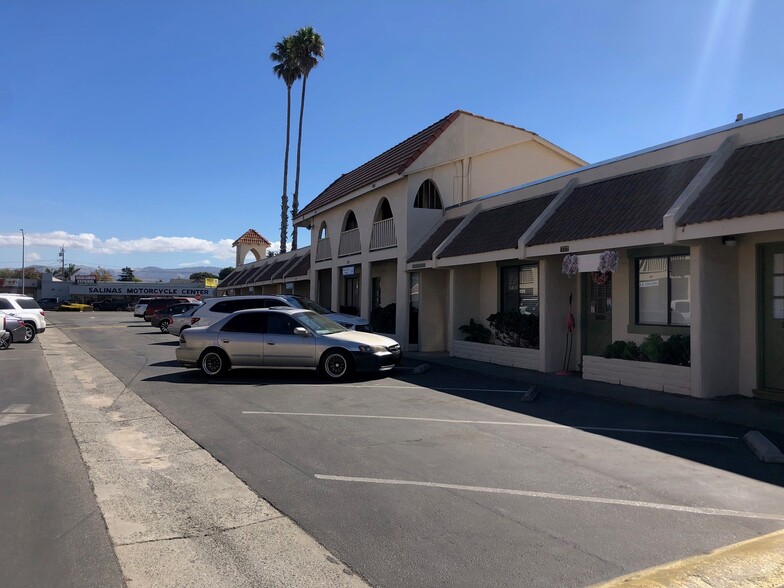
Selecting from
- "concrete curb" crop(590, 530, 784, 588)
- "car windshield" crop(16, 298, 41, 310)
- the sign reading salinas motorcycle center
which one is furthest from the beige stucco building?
the sign reading salinas motorcycle center

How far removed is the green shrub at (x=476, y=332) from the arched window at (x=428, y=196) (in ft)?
15.1

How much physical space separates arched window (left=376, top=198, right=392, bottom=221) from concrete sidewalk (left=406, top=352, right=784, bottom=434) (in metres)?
9.98

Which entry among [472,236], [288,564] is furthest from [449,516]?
[472,236]

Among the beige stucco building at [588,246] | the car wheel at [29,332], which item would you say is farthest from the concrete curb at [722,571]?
the car wheel at [29,332]

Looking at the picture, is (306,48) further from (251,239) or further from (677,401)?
(677,401)

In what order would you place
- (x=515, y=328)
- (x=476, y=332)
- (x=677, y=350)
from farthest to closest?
(x=476, y=332), (x=515, y=328), (x=677, y=350)

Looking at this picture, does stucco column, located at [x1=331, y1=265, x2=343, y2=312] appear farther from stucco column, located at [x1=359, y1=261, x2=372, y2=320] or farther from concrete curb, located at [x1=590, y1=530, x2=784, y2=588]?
concrete curb, located at [x1=590, y1=530, x2=784, y2=588]

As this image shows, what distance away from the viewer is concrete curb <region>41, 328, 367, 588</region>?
12.9 feet

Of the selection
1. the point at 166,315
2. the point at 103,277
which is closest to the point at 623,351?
the point at 166,315

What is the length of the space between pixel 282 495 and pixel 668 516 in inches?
130

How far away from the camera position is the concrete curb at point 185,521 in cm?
393

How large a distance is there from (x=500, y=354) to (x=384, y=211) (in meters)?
9.44

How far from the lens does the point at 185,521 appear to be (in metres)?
4.90

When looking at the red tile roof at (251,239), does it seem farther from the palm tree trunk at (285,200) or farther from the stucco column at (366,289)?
the stucco column at (366,289)
